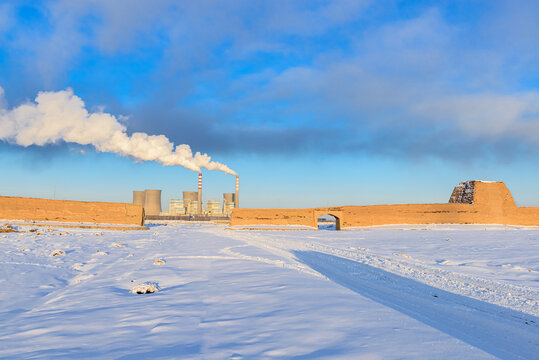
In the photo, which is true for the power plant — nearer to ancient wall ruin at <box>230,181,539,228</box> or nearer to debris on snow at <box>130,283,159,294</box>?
ancient wall ruin at <box>230,181,539,228</box>

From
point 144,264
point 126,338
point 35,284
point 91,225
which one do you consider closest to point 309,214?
point 91,225

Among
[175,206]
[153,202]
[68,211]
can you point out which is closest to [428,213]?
[68,211]

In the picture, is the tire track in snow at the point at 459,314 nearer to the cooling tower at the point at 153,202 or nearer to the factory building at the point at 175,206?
the cooling tower at the point at 153,202

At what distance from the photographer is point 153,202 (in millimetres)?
125188

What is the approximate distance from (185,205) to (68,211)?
392 ft

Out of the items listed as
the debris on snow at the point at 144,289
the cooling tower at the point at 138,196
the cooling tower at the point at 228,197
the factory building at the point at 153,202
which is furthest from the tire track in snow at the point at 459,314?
the cooling tower at the point at 228,197

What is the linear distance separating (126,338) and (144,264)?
5980 millimetres

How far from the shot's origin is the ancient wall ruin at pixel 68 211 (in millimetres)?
28875

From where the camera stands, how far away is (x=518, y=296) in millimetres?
5965

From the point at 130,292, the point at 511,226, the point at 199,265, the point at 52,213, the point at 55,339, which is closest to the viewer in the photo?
the point at 55,339

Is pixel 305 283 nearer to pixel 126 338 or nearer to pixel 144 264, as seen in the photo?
pixel 126 338

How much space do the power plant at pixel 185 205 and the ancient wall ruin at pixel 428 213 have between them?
7116 cm

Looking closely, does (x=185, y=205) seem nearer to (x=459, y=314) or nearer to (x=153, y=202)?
(x=153, y=202)

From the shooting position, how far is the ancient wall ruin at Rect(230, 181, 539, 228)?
120 ft
